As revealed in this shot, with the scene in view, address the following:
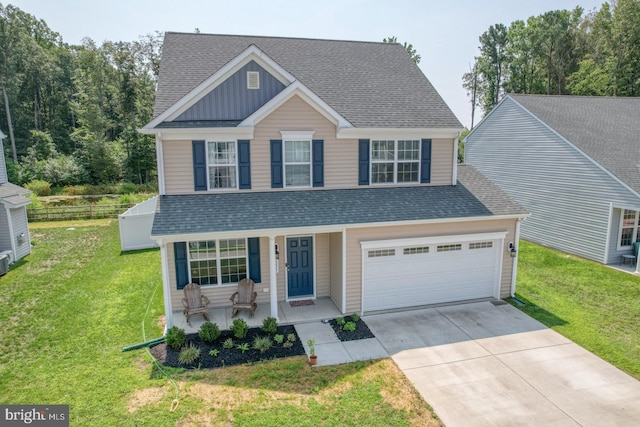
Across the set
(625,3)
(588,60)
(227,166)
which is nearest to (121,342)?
(227,166)

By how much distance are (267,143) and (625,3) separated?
37260mm

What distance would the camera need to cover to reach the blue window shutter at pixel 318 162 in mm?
12781

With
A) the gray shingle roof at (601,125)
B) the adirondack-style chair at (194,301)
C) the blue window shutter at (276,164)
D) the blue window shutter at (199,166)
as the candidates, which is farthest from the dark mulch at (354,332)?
the gray shingle roof at (601,125)

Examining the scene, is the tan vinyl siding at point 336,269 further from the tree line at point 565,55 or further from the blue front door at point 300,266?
the tree line at point 565,55

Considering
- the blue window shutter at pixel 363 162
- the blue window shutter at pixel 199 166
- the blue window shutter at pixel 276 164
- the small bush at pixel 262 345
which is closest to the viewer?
the small bush at pixel 262 345

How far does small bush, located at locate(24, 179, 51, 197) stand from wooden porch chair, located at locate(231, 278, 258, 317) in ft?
103

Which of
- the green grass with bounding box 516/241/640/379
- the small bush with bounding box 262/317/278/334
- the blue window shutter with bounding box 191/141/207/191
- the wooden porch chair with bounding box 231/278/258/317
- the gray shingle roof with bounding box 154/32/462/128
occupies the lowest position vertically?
the green grass with bounding box 516/241/640/379

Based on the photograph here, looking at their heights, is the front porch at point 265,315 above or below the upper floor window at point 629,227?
below

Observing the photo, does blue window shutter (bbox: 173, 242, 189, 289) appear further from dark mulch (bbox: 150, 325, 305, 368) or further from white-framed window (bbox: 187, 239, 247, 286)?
dark mulch (bbox: 150, 325, 305, 368)

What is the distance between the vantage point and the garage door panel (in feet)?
39.9

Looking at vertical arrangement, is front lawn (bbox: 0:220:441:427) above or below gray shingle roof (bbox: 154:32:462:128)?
below

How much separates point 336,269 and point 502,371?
5.26 meters

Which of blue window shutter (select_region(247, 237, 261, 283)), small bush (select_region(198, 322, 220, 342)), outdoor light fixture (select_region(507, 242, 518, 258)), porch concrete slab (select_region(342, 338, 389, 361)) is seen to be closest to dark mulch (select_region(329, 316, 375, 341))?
porch concrete slab (select_region(342, 338, 389, 361))

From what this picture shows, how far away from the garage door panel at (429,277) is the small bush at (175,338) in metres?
5.22
